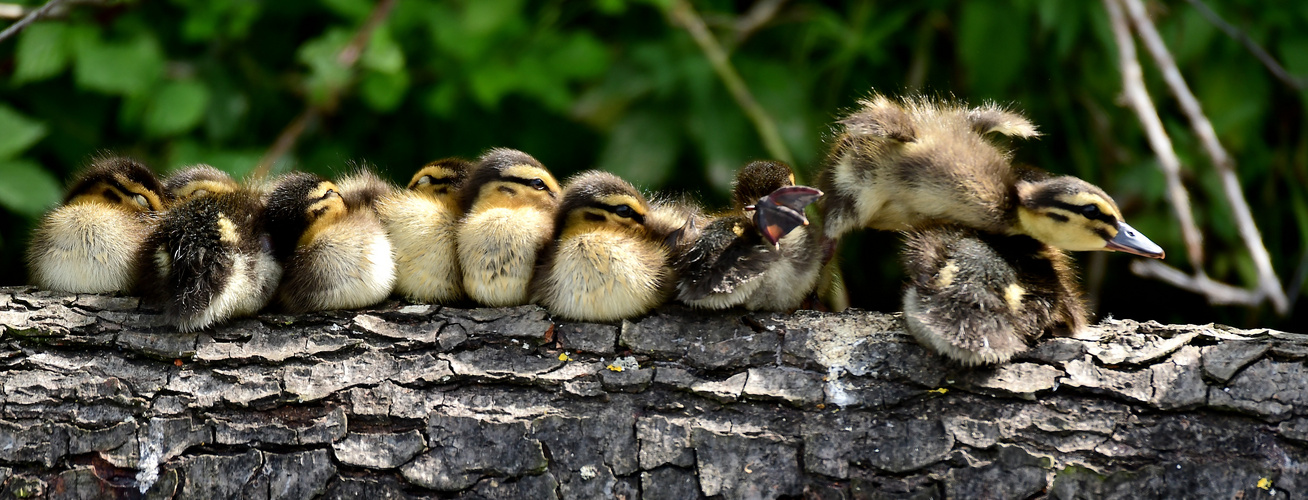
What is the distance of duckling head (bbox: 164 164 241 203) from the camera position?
2646mm

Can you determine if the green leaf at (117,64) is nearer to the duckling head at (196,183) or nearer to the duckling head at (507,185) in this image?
the duckling head at (196,183)

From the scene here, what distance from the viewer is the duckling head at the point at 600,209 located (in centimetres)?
247

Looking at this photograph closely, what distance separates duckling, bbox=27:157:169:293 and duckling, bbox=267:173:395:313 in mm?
359

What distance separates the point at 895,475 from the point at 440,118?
348 cm

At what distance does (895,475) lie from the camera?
2.12 m

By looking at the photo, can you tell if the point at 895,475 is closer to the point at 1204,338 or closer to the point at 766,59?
the point at 1204,338

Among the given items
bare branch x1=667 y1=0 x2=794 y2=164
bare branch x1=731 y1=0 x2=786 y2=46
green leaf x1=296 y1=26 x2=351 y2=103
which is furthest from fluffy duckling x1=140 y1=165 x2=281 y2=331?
bare branch x1=731 y1=0 x2=786 y2=46

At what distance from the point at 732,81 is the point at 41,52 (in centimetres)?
297

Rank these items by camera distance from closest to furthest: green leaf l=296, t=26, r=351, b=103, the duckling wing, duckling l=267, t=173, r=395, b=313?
the duckling wing
duckling l=267, t=173, r=395, b=313
green leaf l=296, t=26, r=351, b=103

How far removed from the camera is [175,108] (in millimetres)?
4367

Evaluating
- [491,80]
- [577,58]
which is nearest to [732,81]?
[577,58]

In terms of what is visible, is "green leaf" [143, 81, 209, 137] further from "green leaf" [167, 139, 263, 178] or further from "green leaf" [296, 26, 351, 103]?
"green leaf" [296, 26, 351, 103]

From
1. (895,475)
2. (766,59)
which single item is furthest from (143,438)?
(766,59)

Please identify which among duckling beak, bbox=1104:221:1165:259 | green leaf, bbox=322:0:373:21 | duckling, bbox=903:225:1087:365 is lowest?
duckling, bbox=903:225:1087:365
